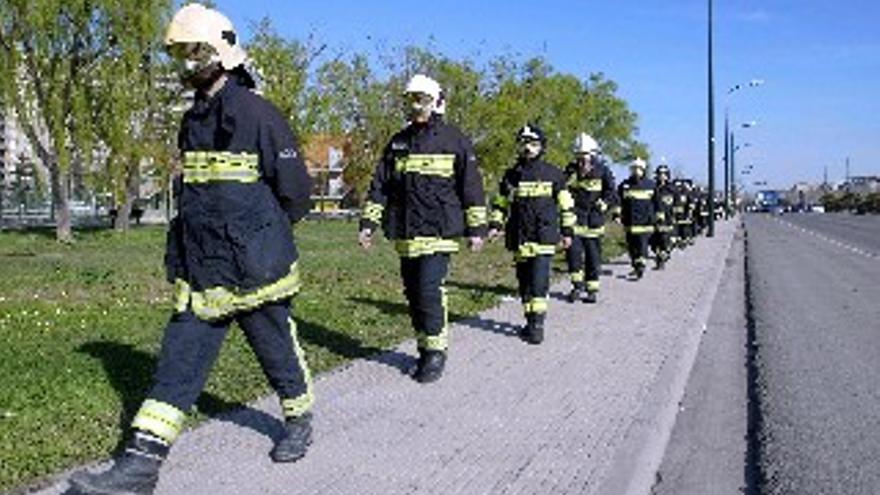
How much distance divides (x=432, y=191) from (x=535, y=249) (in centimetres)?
261

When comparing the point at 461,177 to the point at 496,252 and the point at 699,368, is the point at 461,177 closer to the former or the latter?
the point at 699,368

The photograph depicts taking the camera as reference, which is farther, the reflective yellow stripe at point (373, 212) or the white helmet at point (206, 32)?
the reflective yellow stripe at point (373, 212)

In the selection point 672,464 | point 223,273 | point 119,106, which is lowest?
point 672,464

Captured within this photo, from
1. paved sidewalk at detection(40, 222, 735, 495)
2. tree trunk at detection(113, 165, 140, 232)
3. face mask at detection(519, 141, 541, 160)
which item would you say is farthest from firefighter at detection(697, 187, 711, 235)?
paved sidewalk at detection(40, 222, 735, 495)

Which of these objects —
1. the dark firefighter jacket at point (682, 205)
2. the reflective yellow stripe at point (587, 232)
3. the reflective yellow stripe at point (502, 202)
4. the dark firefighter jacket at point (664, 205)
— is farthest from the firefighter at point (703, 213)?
the reflective yellow stripe at point (502, 202)

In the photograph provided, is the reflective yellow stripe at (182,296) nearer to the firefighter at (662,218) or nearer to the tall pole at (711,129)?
the firefighter at (662,218)

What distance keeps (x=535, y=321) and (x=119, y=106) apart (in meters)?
24.8

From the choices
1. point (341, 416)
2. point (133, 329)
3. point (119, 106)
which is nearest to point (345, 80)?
point (119, 106)

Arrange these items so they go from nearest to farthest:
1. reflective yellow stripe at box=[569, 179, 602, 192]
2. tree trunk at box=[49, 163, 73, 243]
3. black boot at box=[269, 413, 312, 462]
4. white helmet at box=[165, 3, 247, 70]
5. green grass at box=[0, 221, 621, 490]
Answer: white helmet at box=[165, 3, 247, 70], black boot at box=[269, 413, 312, 462], green grass at box=[0, 221, 621, 490], reflective yellow stripe at box=[569, 179, 602, 192], tree trunk at box=[49, 163, 73, 243]

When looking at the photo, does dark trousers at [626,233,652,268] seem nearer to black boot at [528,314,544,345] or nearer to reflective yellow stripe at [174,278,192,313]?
black boot at [528,314,544,345]

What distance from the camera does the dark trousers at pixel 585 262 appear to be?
556 inches

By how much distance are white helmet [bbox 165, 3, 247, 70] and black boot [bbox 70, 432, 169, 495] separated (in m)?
1.67

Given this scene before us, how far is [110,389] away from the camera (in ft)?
24.2

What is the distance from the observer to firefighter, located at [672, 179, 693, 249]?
2873 cm
